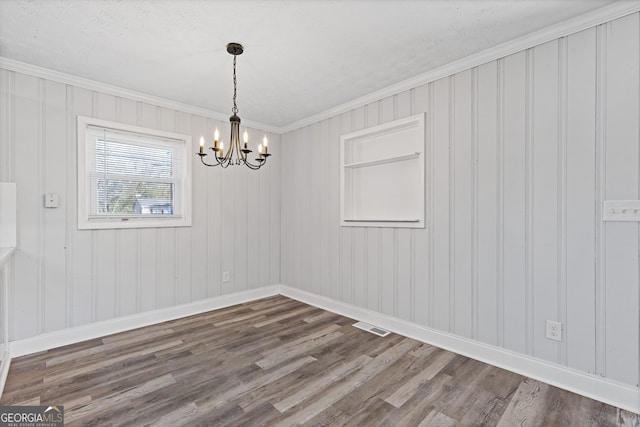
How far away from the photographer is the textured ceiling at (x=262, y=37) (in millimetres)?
A: 1930

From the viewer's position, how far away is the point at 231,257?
13.1 ft

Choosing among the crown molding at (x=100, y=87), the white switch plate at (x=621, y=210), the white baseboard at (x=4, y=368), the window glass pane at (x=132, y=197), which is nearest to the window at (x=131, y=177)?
the window glass pane at (x=132, y=197)

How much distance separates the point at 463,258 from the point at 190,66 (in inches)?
114

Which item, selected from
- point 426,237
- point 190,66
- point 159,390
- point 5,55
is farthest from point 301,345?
point 5,55

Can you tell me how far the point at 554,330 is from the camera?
214 cm

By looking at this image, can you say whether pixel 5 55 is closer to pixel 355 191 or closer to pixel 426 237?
pixel 355 191

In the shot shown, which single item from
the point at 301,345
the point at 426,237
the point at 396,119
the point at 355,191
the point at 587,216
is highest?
the point at 396,119

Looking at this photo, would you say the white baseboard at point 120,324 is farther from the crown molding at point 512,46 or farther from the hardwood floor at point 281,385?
the crown molding at point 512,46

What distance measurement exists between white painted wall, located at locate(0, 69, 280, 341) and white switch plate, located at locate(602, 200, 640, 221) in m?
3.60

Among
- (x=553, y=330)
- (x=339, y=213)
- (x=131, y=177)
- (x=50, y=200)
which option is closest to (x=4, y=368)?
(x=50, y=200)

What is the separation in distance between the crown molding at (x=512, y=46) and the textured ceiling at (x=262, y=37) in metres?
0.05

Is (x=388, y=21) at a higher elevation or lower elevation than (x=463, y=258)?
higher

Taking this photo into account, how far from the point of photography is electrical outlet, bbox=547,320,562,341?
2119mm

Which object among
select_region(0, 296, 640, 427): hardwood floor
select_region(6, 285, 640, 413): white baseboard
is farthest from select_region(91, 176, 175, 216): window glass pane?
select_region(0, 296, 640, 427): hardwood floor
